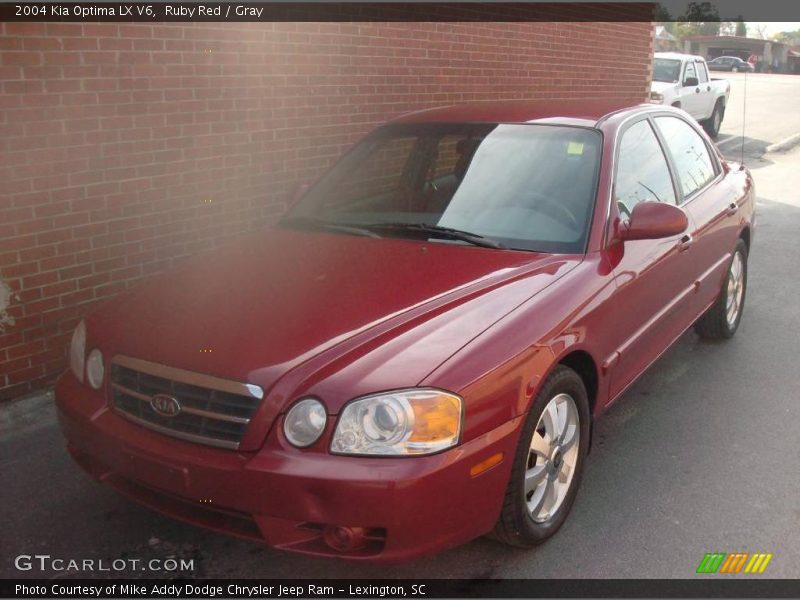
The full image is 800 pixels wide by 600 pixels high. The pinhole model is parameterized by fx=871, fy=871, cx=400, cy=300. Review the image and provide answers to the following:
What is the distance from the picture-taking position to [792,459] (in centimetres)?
411

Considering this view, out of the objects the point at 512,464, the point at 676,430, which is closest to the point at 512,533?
the point at 512,464

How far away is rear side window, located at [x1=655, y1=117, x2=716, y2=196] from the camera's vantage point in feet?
16.0

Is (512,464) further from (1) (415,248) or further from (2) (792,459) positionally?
(2) (792,459)

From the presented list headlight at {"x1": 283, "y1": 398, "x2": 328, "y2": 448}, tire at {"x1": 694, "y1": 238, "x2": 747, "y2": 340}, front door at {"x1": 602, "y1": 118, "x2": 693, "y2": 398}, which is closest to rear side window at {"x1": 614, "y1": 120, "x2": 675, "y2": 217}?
front door at {"x1": 602, "y1": 118, "x2": 693, "y2": 398}

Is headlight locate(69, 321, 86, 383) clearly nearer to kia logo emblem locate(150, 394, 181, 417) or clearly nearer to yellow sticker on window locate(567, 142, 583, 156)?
kia logo emblem locate(150, 394, 181, 417)

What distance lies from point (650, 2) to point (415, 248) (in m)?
10.1

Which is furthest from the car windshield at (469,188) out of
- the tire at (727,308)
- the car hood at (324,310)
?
the tire at (727,308)

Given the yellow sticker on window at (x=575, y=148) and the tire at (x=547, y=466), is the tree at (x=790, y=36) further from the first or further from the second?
the tire at (x=547, y=466)

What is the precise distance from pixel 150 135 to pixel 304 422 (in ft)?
10.1

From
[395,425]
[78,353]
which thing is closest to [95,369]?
[78,353]

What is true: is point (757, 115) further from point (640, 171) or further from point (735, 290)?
point (640, 171)

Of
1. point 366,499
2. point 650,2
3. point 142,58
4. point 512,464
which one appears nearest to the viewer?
point 366,499

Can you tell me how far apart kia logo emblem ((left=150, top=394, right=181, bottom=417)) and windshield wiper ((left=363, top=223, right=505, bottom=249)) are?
57.6 inches

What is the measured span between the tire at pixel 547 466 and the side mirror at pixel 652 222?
0.78m
